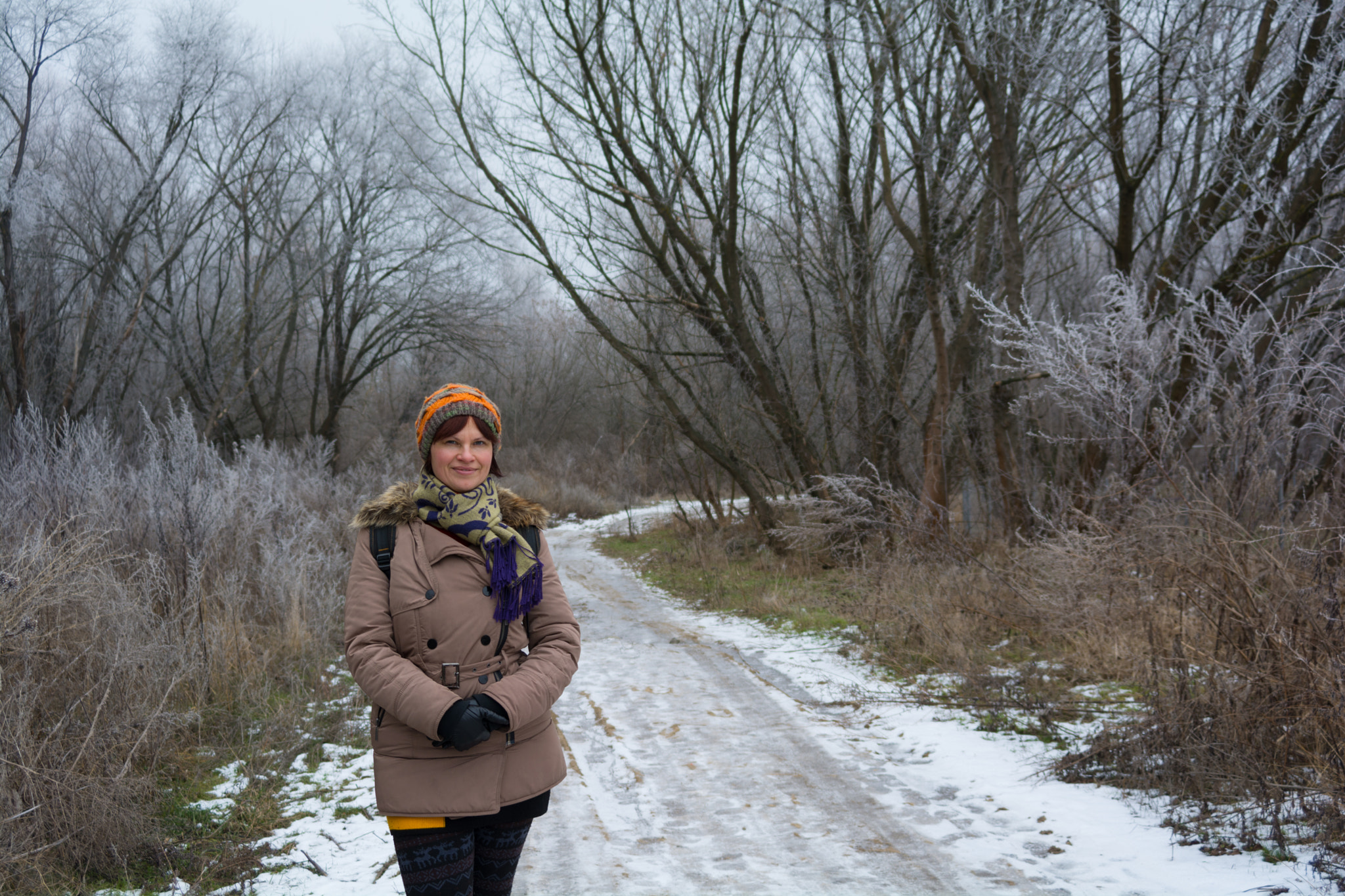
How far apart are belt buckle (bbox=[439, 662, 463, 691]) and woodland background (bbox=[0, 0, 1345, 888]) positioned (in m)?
2.37

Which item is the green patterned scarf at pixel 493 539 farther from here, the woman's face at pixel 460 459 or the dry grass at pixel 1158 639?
the dry grass at pixel 1158 639

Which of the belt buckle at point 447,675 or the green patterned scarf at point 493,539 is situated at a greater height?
the green patterned scarf at point 493,539

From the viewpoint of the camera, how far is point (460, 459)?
2582 millimetres

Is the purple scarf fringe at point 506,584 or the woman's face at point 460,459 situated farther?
the woman's face at point 460,459

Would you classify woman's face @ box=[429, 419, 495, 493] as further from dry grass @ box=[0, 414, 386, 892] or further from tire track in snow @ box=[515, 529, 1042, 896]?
dry grass @ box=[0, 414, 386, 892]

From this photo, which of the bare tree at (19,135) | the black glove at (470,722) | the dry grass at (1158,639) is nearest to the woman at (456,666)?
the black glove at (470,722)

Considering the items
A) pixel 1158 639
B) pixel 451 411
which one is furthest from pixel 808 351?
pixel 451 411

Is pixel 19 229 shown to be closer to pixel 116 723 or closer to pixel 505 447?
pixel 116 723

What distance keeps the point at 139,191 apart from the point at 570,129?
24.4ft

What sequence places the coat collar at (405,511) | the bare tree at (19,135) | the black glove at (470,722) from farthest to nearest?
the bare tree at (19,135) < the coat collar at (405,511) < the black glove at (470,722)

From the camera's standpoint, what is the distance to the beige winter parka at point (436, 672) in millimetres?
2291

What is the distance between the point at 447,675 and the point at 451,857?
477 mm

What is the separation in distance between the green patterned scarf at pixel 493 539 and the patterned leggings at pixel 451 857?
57 centimetres

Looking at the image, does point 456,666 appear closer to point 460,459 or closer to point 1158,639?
point 460,459
